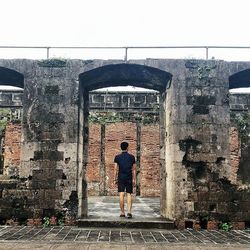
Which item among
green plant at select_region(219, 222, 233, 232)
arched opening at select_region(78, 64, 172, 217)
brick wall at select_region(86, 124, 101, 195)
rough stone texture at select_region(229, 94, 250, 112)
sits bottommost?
green plant at select_region(219, 222, 233, 232)

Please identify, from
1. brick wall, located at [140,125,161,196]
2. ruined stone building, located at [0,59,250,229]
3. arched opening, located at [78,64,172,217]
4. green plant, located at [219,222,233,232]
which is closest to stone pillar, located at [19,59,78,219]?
ruined stone building, located at [0,59,250,229]

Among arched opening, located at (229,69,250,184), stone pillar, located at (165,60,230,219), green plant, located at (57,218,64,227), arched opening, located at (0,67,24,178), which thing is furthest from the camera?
arched opening, located at (0,67,24,178)

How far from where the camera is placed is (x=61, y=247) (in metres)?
5.56

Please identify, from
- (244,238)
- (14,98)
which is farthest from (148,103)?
(244,238)

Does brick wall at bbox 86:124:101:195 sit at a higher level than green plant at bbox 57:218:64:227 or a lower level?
higher

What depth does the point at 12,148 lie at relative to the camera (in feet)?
52.1

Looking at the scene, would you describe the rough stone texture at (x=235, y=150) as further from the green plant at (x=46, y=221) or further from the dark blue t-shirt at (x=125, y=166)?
the green plant at (x=46, y=221)

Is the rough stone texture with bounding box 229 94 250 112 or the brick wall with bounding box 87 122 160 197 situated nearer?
the brick wall with bounding box 87 122 160 197

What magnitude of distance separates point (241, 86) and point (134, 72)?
297 cm

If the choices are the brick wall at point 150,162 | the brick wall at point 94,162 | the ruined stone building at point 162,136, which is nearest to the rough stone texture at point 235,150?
the brick wall at point 150,162

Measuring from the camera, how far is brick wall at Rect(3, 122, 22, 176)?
1574 centimetres

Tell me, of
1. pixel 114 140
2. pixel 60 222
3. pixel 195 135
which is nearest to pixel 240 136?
pixel 114 140

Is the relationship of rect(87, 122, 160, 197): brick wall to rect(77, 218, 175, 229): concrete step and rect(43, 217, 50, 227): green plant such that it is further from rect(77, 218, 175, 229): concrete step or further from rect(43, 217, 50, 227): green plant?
rect(77, 218, 175, 229): concrete step

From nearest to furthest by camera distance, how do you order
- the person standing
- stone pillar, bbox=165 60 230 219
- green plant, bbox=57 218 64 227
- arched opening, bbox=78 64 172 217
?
green plant, bbox=57 218 64 227 < stone pillar, bbox=165 60 230 219 < the person standing < arched opening, bbox=78 64 172 217
